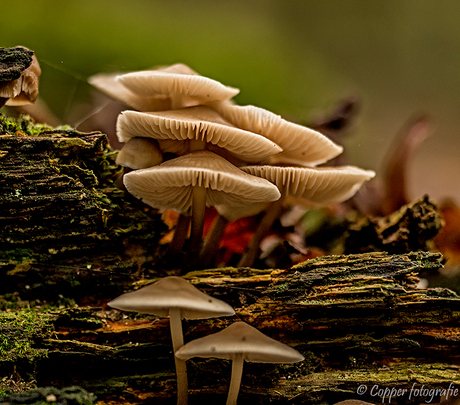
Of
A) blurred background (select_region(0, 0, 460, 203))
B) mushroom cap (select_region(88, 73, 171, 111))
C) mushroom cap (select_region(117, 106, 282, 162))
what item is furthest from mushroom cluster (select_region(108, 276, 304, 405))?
blurred background (select_region(0, 0, 460, 203))

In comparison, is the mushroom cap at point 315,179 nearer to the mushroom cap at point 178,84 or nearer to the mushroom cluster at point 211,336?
the mushroom cap at point 178,84

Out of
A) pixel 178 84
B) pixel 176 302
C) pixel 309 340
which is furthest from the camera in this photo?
pixel 178 84

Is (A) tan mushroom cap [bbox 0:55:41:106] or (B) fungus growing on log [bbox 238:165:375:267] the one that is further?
(B) fungus growing on log [bbox 238:165:375:267]

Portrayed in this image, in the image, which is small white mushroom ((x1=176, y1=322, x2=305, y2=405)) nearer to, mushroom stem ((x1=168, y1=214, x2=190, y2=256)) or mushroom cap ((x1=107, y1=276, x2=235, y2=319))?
mushroom cap ((x1=107, y1=276, x2=235, y2=319))

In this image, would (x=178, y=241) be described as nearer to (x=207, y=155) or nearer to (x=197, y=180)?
(x=197, y=180)

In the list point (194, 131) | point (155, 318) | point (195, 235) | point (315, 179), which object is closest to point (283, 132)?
point (315, 179)
